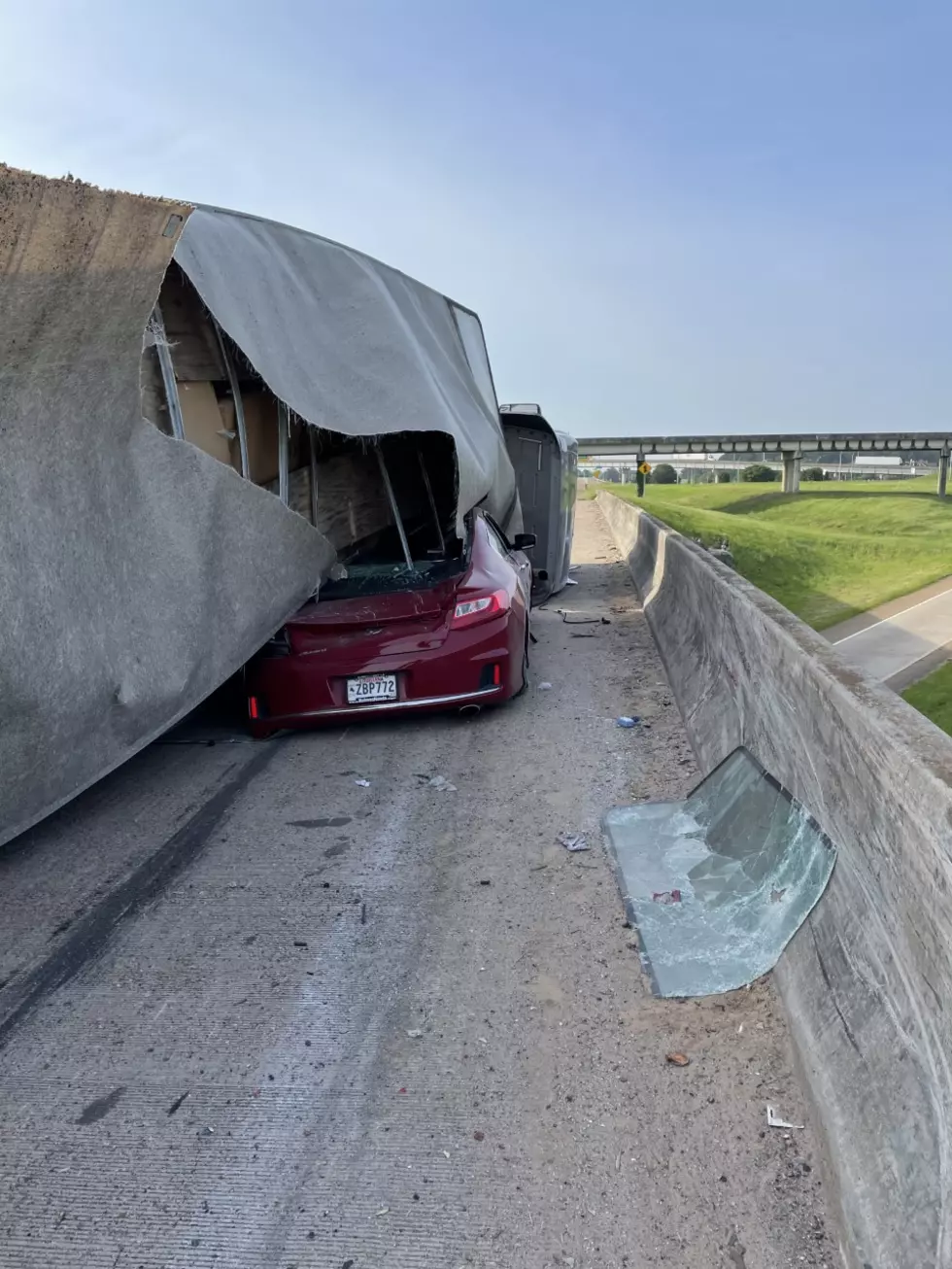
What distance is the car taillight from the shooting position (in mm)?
6430

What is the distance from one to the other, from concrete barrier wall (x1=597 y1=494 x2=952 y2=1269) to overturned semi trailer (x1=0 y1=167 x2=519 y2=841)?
10.1 feet

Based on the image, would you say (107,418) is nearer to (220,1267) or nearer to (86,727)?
(86,727)

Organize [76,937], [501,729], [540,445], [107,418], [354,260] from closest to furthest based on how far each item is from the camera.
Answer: [76,937], [107,418], [501,729], [354,260], [540,445]

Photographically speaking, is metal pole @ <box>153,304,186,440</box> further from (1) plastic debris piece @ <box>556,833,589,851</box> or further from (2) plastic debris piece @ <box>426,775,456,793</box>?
(1) plastic debris piece @ <box>556,833,589,851</box>

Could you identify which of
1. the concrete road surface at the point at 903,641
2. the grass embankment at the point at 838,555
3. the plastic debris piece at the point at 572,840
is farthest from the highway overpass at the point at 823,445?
the plastic debris piece at the point at 572,840

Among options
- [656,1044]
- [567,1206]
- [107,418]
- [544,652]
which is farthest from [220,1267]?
[544,652]

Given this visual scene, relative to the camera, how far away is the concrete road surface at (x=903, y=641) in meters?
11.5

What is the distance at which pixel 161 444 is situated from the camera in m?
4.65

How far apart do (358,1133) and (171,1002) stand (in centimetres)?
103

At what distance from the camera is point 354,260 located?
724cm

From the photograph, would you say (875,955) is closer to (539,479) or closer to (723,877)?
(723,877)

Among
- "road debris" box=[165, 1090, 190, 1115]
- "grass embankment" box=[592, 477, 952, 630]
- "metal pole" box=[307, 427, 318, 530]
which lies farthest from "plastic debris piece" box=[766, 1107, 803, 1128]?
"grass embankment" box=[592, 477, 952, 630]

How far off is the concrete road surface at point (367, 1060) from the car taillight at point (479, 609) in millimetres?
1557

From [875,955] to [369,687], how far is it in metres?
4.23
